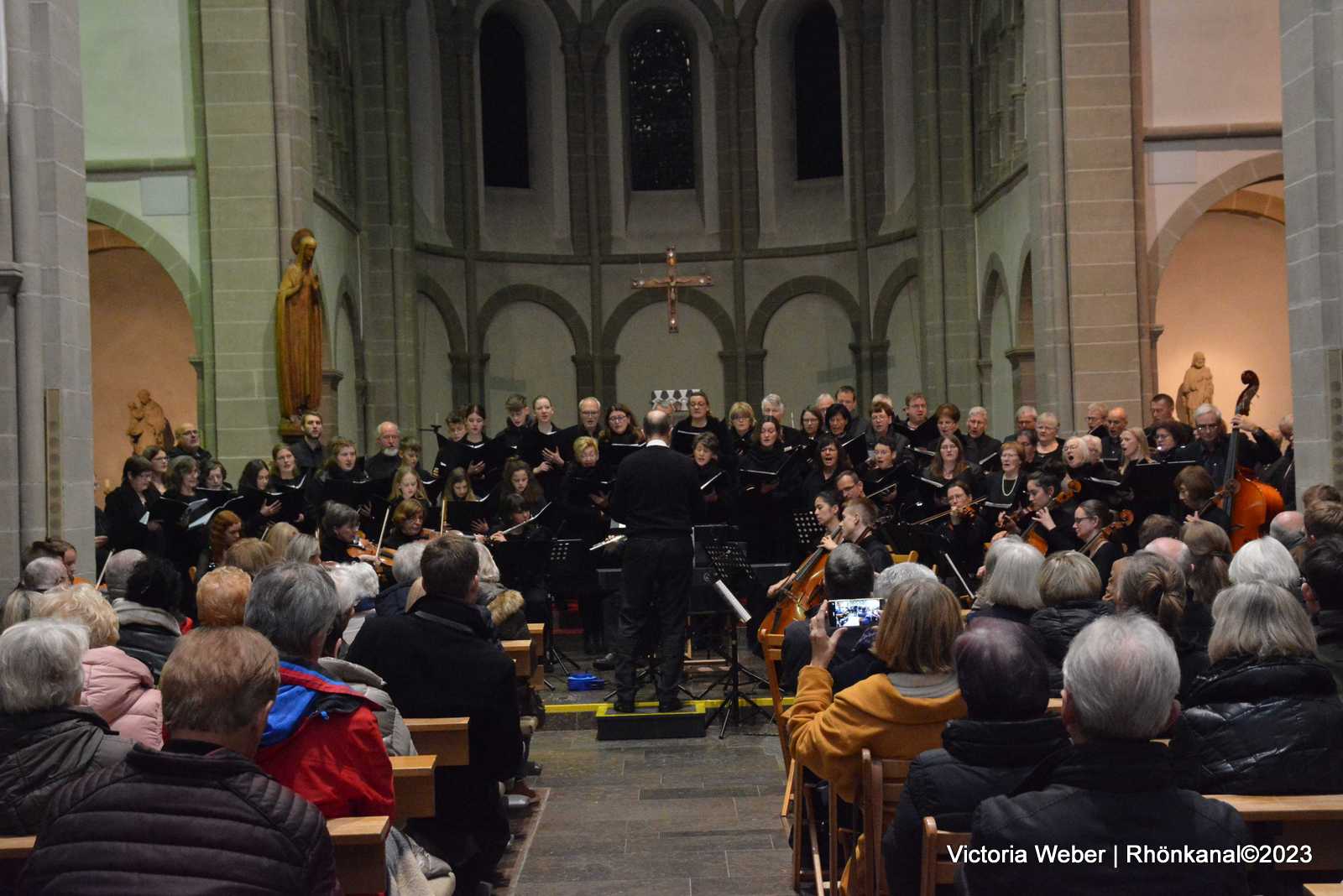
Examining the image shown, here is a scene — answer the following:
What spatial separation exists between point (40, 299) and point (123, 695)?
4962 mm

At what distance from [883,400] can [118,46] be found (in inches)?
308

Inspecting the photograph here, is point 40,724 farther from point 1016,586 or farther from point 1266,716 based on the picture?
point 1016,586

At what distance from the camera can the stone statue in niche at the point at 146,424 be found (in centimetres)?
1692

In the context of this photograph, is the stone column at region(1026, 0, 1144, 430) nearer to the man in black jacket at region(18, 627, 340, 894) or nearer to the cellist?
the cellist

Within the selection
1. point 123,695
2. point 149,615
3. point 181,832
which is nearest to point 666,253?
point 149,615

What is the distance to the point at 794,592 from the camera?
28.2ft

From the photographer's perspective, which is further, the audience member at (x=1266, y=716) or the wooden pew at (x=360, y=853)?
the audience member at (x=1266, y=716)

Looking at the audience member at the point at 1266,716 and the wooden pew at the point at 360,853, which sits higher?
the audience member at the point at 1266,716

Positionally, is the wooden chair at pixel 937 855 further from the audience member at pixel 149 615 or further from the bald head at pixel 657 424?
the bald head at pixel 657 424

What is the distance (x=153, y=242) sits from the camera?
1480 centimetres

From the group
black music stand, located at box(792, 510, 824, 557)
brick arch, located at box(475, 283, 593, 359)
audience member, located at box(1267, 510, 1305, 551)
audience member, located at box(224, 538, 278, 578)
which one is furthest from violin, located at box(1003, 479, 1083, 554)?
brick arch, located at box(475, 283, 593, 359)

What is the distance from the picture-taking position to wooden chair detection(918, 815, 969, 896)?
360 cm

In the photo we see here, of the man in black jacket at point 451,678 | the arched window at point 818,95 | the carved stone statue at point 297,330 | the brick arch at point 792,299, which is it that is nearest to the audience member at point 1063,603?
the man in black jacket at point 451,678

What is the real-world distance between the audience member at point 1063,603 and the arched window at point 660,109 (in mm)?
17781
